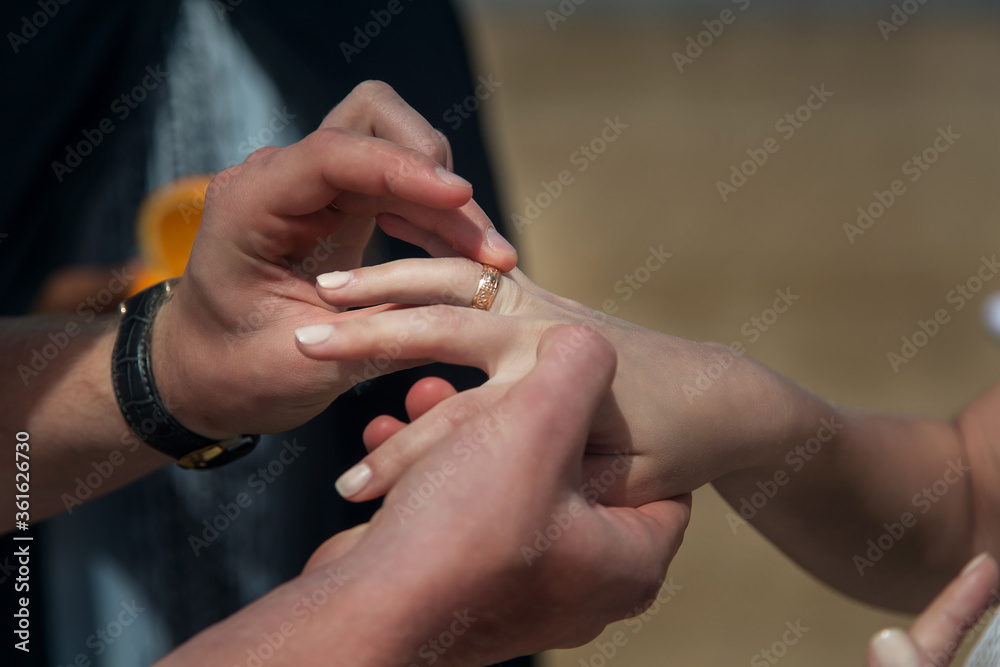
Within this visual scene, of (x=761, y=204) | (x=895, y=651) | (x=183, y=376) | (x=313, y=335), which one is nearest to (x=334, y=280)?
(x=313, y=335)

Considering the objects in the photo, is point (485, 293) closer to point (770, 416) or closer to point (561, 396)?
point (561, 396)

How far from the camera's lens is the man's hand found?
23.2 inches

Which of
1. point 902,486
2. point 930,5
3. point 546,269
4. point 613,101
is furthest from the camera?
point 930,5

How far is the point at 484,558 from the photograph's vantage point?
603 mm

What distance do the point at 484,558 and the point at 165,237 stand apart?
3.18 feet

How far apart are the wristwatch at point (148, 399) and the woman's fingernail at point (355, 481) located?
40cm

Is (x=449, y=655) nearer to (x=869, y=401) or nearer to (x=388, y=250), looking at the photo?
(x=388, y=250)

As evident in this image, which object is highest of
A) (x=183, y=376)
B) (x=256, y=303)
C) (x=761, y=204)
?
(x=256, y=303)

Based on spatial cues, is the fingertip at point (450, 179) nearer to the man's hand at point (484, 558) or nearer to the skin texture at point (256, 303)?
the skin texture at point (256, 303)

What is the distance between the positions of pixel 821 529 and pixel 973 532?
27 centimetres

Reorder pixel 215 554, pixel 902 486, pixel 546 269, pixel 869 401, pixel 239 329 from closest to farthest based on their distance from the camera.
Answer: pixel 239 329
pixel 902 486
pixel 215 554
pixel 869 401
pixel 546 269

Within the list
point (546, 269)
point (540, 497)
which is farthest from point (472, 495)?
point (546, 269)

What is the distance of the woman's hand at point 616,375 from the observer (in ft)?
2.60

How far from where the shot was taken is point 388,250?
142 centimetres
